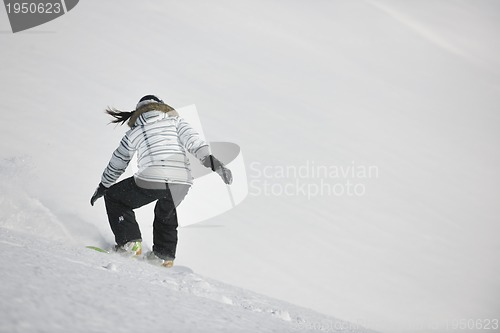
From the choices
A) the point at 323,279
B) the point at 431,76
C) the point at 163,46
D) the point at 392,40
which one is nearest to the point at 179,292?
the point at 323,279

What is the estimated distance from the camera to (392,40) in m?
15.4

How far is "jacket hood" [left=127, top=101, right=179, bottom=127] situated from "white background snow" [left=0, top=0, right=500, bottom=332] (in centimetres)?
82

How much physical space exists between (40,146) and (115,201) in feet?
4.94

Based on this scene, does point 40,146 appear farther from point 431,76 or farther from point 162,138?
point 431,76

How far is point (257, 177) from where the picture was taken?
5172 millimetres

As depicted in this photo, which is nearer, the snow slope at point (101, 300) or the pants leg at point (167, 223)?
the snow slope at point (101, 300)

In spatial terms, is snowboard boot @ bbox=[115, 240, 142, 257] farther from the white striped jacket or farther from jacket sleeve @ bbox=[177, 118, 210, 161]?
jacket sleeve @ bbox=[177, 118, 210, 161]

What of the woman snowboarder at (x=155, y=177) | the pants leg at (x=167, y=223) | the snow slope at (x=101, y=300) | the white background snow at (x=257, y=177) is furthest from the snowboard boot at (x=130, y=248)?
the snow slope at (x=101, y=300)

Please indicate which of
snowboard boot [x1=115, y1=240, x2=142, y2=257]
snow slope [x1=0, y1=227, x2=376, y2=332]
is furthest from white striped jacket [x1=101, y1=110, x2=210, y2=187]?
snow slope [x1=0, y1=227, x2=376, y2=332]

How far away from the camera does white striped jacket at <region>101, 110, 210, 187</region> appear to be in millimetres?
2928

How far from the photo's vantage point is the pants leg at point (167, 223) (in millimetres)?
2947

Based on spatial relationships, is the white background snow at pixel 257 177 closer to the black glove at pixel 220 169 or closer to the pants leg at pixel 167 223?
the pants leg at pixel 167 223

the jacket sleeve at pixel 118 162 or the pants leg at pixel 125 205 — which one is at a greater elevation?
the jacket sleeve at pixel 118 162

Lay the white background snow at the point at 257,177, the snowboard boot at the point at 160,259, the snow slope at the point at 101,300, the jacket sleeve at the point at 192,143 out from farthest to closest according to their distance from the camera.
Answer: the jacket sleeve at the point at 192,143 < the snowboard boot at the point at 160,259 < the white background snow at the point at 257,177 < the snow slope at the point at 101,300
